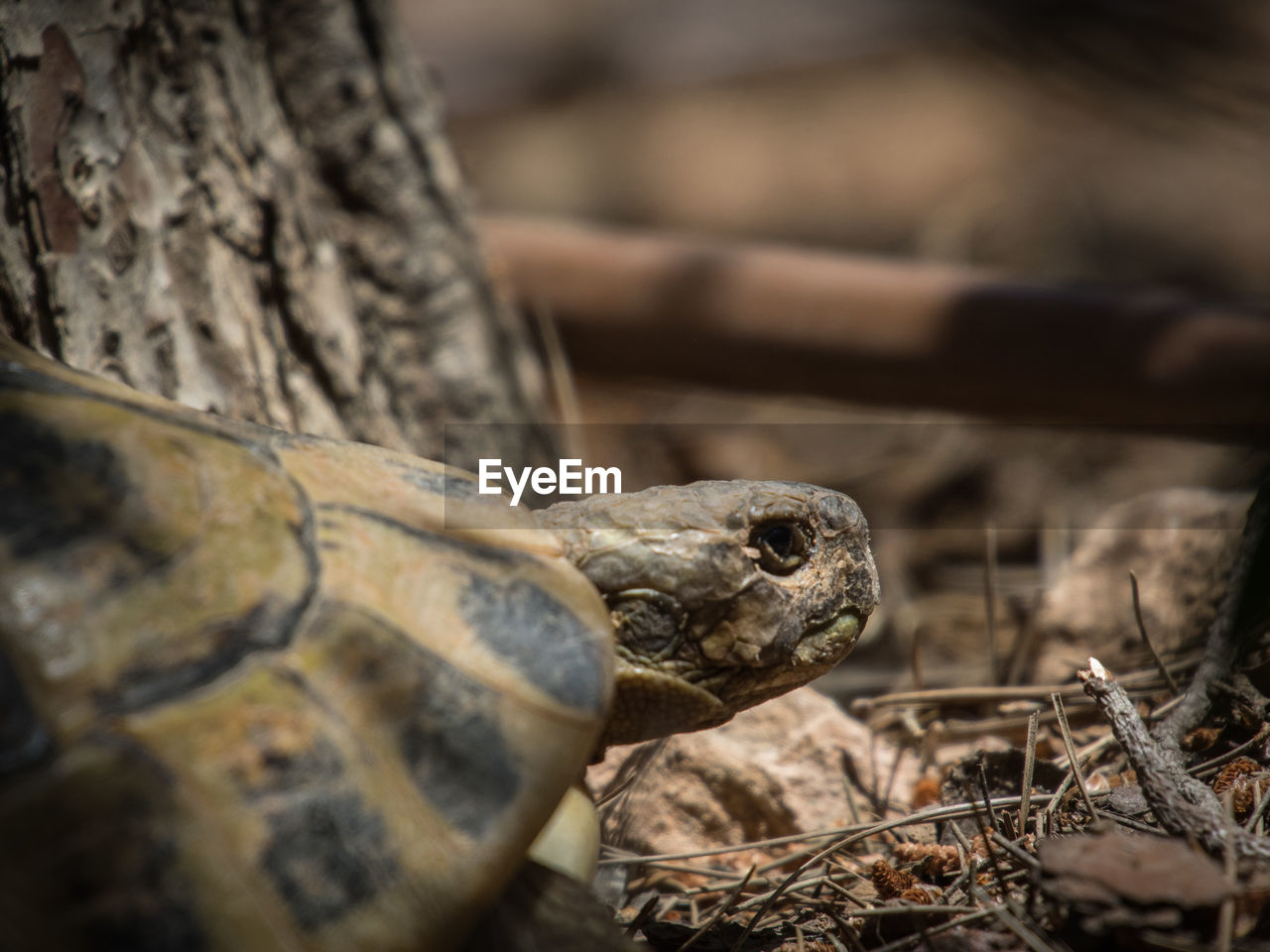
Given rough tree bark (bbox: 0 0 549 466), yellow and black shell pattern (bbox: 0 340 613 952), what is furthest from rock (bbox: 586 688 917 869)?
rough tree bark (bbox: 0 0 549 466)

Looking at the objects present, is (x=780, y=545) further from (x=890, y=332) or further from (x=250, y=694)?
(x=890, y=332)

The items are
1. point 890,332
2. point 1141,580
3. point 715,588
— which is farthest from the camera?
point 890,332

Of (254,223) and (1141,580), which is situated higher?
(254,223)

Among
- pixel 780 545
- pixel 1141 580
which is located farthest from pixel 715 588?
pixel 1141 580

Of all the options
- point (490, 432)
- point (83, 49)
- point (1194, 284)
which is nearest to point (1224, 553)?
point (490, 432)

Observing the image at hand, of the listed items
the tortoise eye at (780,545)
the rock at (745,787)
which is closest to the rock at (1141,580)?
the rock at (745,787)

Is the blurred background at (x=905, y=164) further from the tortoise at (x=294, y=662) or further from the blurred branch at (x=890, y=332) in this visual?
the tortoise at (x=294, y=662)
